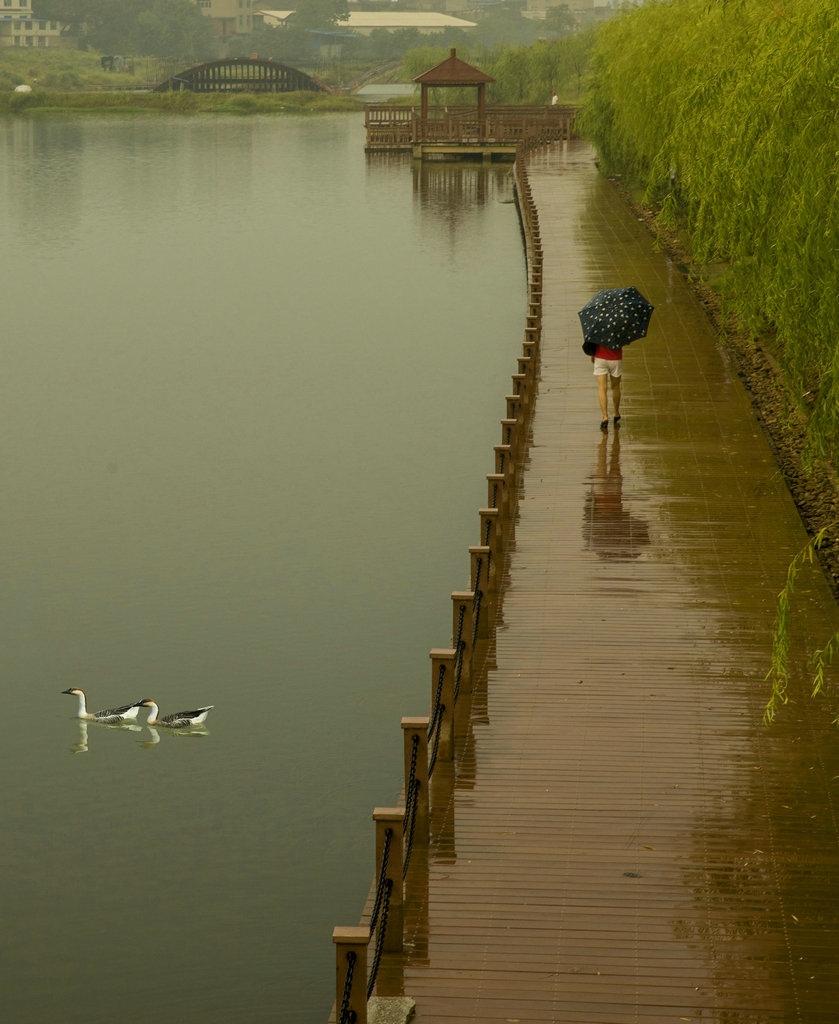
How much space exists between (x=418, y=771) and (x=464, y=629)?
210 cm

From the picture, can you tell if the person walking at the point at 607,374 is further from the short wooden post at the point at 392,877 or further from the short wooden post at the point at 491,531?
the short wooden post at the point at 392,877

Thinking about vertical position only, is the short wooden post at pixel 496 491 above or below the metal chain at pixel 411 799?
above

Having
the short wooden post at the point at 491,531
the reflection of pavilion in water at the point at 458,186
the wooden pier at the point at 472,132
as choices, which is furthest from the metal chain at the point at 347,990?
the wooden pier at the point at 472,132

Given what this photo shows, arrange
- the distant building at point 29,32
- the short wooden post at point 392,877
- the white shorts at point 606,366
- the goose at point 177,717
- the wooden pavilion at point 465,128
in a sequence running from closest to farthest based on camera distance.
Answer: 1. the short wooden post at point 392,877
2. the goose at point 177,717
3. the white shorts at point 606,366
4. the wooden pavilion at point 465,128
5. the distant building at point 29,32

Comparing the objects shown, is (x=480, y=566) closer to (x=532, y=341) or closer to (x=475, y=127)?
(x=532, y=341)

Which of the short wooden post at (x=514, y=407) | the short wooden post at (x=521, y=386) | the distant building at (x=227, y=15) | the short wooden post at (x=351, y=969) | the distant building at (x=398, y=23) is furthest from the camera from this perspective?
the distant building at (x=227, y=15)

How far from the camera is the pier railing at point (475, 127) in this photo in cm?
5706

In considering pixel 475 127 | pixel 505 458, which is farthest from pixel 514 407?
pixel 475 127

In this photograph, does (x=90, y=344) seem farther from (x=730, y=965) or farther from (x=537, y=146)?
→ (x=537, y=146)

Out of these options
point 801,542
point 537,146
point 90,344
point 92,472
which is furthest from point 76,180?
point 801,542

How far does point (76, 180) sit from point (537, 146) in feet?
56.1

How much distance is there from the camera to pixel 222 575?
648 inches

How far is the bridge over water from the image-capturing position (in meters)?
7.04

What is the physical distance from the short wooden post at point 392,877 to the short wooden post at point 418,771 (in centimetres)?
62
